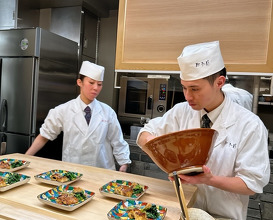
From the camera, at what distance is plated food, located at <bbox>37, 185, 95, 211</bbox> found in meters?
1.04

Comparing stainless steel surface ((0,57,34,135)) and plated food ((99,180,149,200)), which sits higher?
stainless steel surface ((0,57,34,135))

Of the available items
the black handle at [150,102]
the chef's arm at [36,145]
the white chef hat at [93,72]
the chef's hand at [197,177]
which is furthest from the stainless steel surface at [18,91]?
the chef's hand at [197,177]

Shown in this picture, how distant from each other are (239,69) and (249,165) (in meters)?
0.48

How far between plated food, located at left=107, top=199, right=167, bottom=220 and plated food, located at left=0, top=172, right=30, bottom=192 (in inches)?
20.9

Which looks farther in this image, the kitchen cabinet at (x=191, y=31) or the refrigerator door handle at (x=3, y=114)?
the refrigerator door handle at (x=3, y=114)

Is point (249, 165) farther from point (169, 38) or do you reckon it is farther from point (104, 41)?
point (104, 41)

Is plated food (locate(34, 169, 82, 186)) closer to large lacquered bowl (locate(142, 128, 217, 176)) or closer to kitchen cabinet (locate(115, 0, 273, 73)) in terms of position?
large lacquered bowl (locate(142, 128, 217, 176))

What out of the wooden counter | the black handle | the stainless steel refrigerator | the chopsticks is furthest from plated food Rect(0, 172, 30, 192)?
the black handle

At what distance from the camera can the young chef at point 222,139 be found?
1.17 meters

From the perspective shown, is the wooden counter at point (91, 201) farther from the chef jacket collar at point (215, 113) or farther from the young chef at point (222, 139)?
the chef jacket collar at point (215, 113)

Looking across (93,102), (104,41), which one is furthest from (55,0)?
(93,102)

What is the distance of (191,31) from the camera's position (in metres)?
1.40

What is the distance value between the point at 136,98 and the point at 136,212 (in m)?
2.74

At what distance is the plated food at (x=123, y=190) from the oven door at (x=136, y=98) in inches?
90.1
